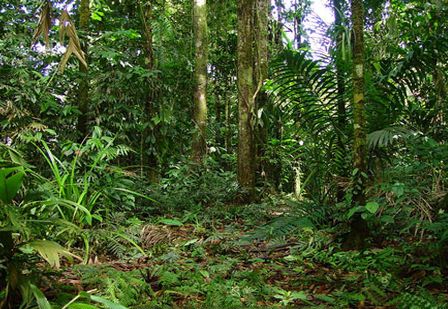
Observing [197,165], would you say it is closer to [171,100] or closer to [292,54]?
[171,100]

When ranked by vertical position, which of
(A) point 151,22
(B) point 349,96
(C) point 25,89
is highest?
(A) point 151,22

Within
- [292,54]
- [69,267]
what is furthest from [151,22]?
[69,267]

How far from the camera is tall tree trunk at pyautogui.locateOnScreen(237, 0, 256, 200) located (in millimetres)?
5402

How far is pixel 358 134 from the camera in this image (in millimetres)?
3105

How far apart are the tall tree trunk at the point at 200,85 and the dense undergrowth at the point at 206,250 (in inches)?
67.9

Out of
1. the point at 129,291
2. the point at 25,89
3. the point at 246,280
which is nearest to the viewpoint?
the point at 129,291

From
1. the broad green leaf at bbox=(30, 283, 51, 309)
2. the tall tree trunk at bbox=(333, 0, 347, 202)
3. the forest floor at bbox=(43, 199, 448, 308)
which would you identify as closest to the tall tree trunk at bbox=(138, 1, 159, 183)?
the forest floor at bbox=(43, 199, 448, 308)

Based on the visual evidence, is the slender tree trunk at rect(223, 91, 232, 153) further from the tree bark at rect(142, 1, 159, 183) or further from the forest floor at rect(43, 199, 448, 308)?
the forest floor at rect(43, 199, 448, 308)

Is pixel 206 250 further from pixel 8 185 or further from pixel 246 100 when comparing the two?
pixel 246 100

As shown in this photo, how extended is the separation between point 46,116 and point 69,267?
105 inches

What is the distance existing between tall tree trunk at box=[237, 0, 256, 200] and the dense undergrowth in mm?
844

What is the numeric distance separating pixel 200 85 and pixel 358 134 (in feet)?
11.8

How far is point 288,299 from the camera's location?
2400mm

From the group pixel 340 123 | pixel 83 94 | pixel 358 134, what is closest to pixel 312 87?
pixel 340 123
